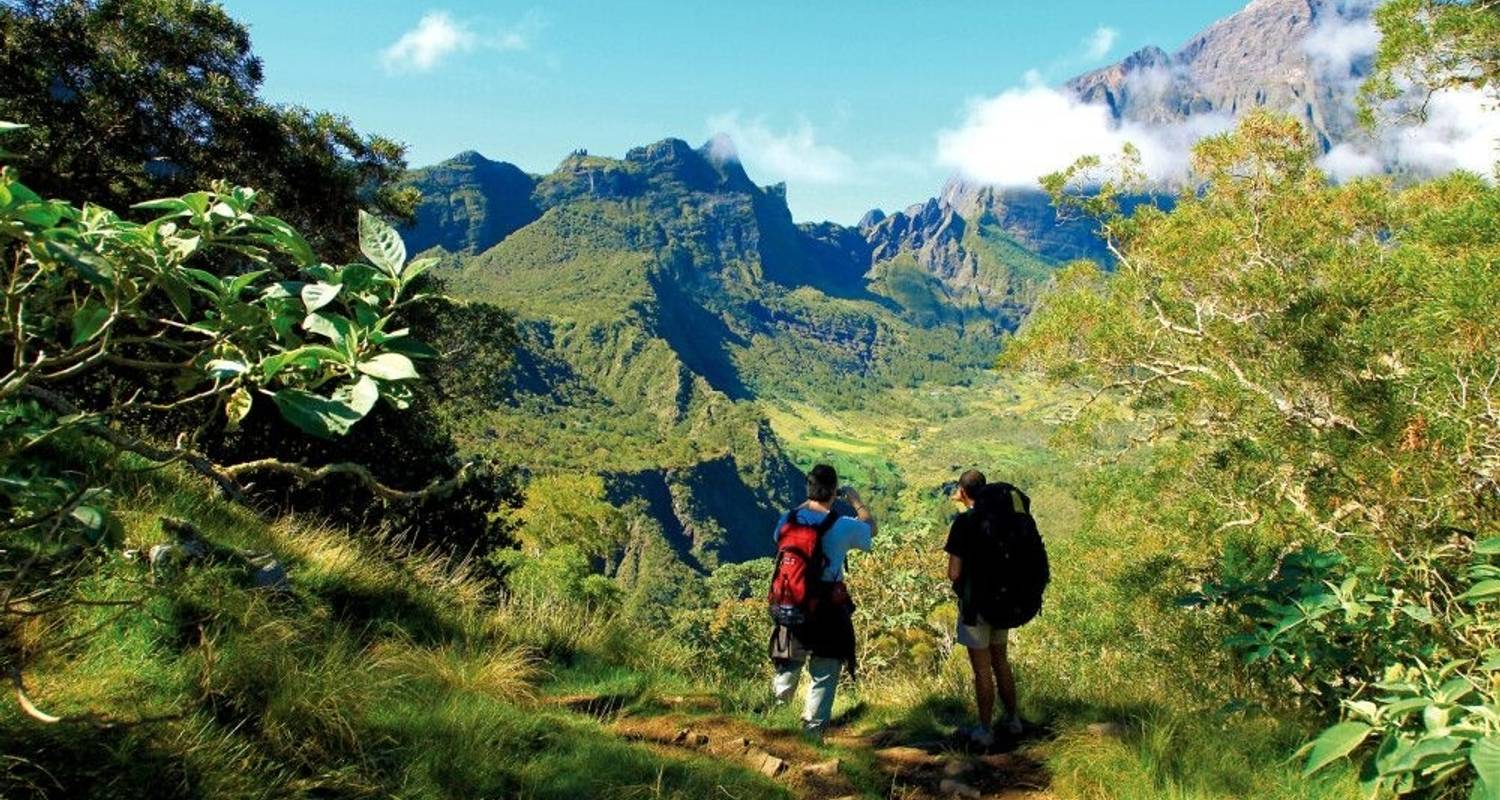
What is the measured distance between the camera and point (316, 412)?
1201 mm

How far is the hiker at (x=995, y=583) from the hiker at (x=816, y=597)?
0.64 m

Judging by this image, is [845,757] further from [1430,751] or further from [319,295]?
[319,295]

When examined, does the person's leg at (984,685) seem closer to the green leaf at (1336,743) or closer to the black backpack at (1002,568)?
the black backpack at (1002,568)

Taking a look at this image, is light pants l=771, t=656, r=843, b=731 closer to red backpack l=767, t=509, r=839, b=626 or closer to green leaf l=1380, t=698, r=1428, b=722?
red backpack l=767, t=509, r=839, b=626

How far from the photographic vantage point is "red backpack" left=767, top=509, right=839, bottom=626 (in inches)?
191

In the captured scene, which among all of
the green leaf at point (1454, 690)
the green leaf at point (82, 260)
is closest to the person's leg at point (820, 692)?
the green leaf at point (1454, 690)

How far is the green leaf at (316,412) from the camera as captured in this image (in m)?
1.19

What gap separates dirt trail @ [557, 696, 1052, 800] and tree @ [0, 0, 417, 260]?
8.43 meters

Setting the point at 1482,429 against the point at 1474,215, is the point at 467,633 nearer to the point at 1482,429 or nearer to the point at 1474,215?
the point at 1482,429

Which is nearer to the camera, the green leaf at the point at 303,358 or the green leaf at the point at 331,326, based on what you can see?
the green leaf at the point at 303,358

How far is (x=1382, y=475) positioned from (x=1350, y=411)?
67.4 inches

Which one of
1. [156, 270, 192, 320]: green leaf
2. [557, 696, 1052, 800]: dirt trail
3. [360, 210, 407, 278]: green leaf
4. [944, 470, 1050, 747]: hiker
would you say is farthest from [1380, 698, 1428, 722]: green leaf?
[156, 270, 192, 320]: green leaf


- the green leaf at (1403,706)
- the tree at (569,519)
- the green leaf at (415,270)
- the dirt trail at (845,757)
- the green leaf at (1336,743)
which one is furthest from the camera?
the tree at (569,519)

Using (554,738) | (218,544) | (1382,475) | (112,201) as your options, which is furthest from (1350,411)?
(112,201)
